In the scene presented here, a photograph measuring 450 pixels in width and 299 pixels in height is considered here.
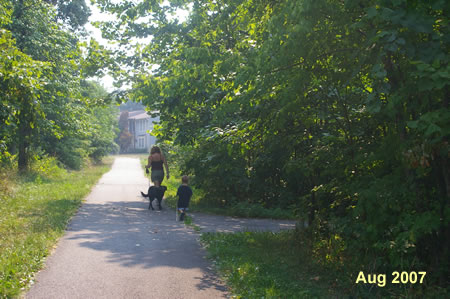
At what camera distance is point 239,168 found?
1551 centimetres

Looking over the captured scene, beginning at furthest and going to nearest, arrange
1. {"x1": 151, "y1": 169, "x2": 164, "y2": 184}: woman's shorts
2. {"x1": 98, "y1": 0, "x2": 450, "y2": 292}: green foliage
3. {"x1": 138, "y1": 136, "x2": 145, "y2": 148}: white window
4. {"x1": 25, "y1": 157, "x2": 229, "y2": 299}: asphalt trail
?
{"x1": 138, "y1": 136, "x2": 145, "y2": 148}: white window → {"x1": 151, "y1": 169, "x2": 164, "y2": 184}: woman's shorts → {"x1": 25, "y1": 157, "x2": 229, "y2": 299}: asphalt trail → {"x1": 98, "y1": 0, "x2": 450, "y2": 292}: green foliage

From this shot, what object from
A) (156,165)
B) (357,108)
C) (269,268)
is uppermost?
(357,108)

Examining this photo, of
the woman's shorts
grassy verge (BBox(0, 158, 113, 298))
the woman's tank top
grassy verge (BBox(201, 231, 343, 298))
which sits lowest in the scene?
grassy verge (BBox(201, 231, 343, 298))

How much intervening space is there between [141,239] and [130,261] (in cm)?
205

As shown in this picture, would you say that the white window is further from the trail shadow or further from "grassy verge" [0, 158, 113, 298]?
the trail shadow

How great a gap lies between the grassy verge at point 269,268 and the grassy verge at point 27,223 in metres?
2.87

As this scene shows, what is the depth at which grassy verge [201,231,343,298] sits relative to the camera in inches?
251

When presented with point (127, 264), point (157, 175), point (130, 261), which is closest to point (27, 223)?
point (130, 261)

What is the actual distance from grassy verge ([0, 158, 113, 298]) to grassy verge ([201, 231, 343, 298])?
287 centimetres

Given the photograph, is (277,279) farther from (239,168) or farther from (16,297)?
(239,168)

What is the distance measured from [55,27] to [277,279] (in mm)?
20639

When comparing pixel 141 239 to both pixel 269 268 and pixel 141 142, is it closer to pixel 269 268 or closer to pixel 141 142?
pixel 269 268

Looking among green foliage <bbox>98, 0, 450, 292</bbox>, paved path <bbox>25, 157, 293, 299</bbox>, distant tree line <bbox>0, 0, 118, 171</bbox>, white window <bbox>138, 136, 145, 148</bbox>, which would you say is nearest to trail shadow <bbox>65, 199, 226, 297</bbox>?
paved path <bbox>25, 157, 293, 299</bbox>

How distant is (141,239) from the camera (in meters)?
9.88
